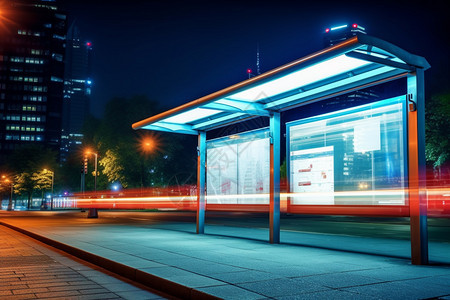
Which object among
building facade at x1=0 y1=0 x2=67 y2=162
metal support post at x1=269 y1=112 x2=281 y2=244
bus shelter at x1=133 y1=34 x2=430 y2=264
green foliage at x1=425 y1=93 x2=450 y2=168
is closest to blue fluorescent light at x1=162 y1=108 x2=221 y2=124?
bus shelter at x1=133 y1=34 x2=430 y2=264

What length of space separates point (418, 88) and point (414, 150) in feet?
3.96

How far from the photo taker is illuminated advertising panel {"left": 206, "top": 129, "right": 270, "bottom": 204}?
1400 centimetres

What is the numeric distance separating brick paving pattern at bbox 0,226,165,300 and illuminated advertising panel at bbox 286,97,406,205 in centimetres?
535

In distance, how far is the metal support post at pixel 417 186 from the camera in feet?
25.5

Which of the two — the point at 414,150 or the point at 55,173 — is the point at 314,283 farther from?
the point at 55,173

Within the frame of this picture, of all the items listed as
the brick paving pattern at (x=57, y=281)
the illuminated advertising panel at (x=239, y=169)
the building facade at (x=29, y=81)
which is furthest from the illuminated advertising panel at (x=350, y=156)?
the building facade at (x=29, y=81)

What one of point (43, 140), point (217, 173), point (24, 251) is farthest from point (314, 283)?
point (43, 140)

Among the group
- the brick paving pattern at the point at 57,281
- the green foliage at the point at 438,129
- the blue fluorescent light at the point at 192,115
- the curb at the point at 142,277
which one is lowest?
the brick paving pattern at the point at 57,281

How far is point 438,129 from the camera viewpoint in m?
31.3

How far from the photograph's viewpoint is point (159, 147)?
50594 millimetres

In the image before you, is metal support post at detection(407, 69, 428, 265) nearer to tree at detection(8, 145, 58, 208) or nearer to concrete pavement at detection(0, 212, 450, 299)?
concrete pavement at detection(0, 212, 450, 299)

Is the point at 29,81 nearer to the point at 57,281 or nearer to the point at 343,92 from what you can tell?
the point at 343,92

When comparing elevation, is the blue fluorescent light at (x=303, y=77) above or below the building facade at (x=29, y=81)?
below

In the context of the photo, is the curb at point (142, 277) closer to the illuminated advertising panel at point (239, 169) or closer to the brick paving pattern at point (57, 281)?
the brick paving pattern at point (57, 281)
